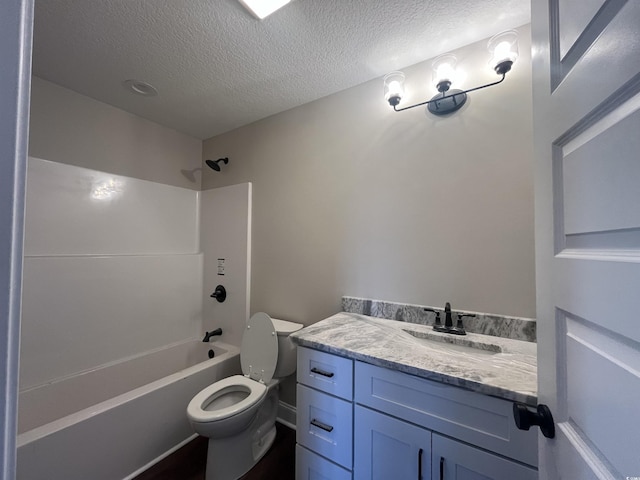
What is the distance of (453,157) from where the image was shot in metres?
1.34

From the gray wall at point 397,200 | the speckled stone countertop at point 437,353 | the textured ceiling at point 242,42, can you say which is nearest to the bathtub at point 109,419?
the gray wall at point 397,200

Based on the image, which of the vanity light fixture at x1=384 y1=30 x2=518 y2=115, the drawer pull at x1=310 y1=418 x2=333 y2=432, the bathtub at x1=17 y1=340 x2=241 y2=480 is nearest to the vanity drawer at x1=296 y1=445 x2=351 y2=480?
the drawer pull at x1=310 y1=418 x2=333 y2=432

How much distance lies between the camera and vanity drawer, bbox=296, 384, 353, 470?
1.03 metres

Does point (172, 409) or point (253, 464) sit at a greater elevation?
point (172, 409)

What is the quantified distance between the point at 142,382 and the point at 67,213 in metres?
1.38

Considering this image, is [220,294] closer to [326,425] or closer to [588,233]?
[326,425]

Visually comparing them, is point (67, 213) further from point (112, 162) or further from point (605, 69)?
point (605, 69)

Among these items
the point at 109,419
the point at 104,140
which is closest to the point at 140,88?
the point at 104,140

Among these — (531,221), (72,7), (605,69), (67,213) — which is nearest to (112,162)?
(67,213)

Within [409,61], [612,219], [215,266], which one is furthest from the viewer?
[215,266]

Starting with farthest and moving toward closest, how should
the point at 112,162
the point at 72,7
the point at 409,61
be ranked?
the point at 112,162 < the point at 409,61 < the point at 72,7

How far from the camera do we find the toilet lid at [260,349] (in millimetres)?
1633

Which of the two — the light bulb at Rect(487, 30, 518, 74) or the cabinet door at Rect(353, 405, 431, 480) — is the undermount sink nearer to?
the cabinet door at Rect(353, 405, 431, 480)

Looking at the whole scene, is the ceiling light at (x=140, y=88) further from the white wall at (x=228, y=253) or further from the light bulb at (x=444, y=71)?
the light bulb at (x=444, y=71)
